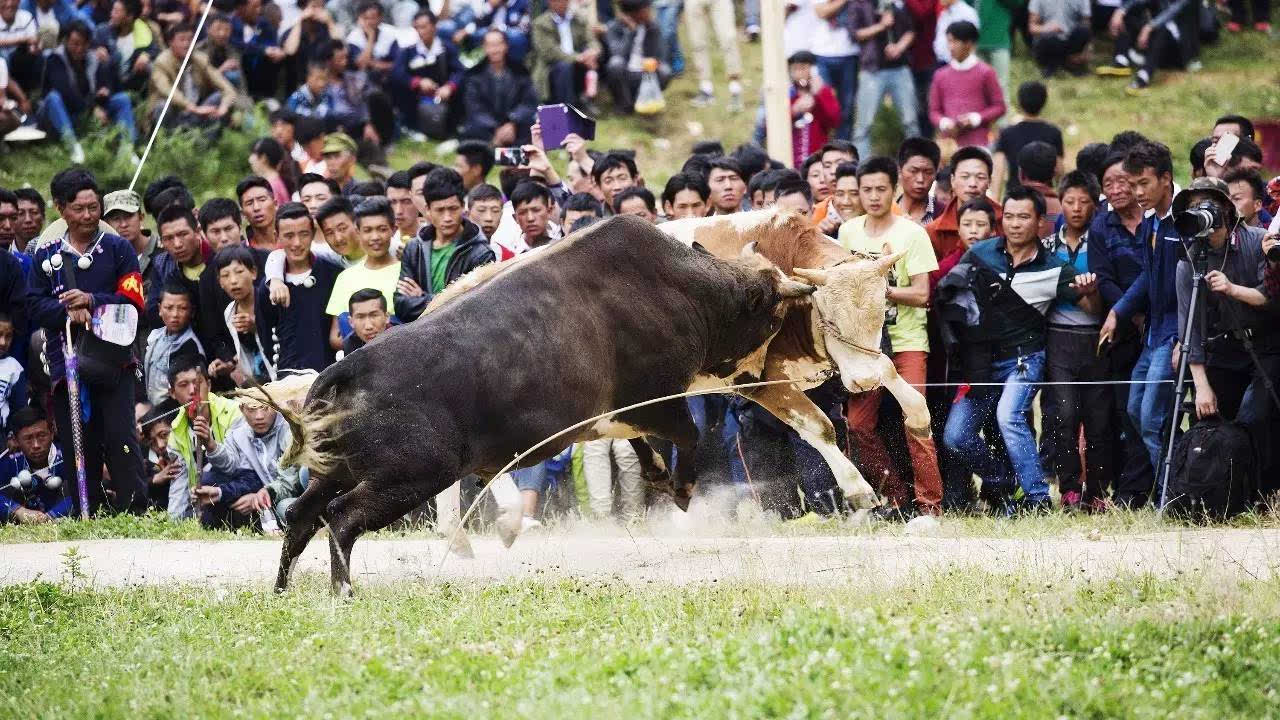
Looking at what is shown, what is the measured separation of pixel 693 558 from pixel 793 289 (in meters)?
1.81

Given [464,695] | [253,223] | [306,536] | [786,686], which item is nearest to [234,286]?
[253,223]

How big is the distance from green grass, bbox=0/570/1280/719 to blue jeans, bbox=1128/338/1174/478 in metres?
2.57

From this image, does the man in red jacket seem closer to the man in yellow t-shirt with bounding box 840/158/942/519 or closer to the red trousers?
the man in yellow t-shirt with bounding box 840/158/942/519

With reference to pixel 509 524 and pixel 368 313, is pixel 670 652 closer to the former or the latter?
pixel 509 524

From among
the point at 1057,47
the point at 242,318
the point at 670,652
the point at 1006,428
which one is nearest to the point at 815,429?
the point at 1006,428

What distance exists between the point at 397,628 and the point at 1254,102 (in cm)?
1590

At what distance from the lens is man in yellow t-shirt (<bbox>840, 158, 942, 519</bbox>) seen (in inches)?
403

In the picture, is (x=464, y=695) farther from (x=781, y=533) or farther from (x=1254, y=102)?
(x=1254, y=102)

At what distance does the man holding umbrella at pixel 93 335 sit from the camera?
11523mm

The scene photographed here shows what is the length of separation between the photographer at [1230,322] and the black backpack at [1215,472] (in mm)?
141

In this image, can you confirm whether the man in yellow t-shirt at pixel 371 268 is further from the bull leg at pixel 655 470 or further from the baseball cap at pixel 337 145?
the baseball cap at pixel 337 145

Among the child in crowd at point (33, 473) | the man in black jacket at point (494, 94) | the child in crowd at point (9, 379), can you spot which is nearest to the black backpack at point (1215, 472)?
the child in crowd at point (33, 473)

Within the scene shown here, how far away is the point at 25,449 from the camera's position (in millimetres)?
11445

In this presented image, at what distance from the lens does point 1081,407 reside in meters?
10.2
